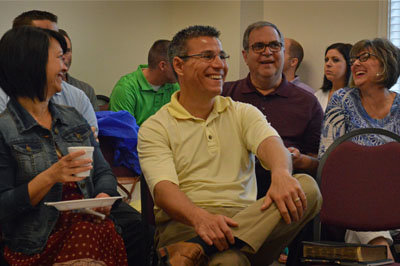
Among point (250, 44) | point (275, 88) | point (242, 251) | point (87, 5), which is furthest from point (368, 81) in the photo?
point (87, 5)

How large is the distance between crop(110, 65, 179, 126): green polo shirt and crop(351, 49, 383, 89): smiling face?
183cm

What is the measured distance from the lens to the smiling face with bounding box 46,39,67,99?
73.8 inches

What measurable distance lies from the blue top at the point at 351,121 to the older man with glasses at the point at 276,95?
0.17m

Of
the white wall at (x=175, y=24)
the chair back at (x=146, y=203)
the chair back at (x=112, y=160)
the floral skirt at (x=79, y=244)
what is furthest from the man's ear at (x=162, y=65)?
the floral skirt at (x=79, y=244)

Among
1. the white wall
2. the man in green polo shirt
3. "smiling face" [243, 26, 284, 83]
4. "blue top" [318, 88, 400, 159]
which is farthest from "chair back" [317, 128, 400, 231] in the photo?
the white wall

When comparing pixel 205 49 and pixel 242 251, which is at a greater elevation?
pixel 205 49

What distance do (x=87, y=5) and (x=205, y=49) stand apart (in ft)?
10.1

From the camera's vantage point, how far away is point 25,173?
178 cm

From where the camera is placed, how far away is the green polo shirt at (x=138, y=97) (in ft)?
13.2

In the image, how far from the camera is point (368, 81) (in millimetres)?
2705

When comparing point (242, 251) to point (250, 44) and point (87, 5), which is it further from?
point (87, 5)

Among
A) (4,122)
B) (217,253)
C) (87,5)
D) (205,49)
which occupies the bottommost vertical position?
Answer: (217,253)

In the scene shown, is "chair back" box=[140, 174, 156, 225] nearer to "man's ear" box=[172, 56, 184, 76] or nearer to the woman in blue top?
"man's ear" box=[172, 56, 184, 76]

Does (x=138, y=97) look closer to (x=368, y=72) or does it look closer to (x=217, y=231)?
(x=368, y=72)
